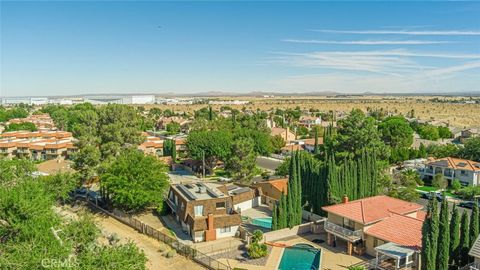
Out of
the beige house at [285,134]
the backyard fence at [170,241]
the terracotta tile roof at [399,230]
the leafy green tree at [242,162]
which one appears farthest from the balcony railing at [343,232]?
the beige house at [285,134]

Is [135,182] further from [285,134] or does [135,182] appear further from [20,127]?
[20,127]

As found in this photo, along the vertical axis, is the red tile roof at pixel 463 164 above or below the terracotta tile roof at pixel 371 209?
above

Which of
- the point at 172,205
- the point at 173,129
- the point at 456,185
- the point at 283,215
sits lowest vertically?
the point at 172,205

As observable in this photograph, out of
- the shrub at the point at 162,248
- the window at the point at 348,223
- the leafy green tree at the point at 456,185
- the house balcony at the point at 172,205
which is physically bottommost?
the shrub at the point at 162,248

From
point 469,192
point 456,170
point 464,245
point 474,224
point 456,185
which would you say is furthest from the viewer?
point 456,170

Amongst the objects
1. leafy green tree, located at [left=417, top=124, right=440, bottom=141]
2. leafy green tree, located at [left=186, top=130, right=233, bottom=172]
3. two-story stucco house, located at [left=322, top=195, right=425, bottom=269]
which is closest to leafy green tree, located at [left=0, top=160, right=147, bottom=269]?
two-story stucco house, located at [left=322, top=195, right=425, bottom=269]

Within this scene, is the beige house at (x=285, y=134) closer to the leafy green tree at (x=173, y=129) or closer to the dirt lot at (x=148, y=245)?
the leafy green tree at (x=173, y=129)

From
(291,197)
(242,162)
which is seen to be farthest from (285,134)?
(291,197)
